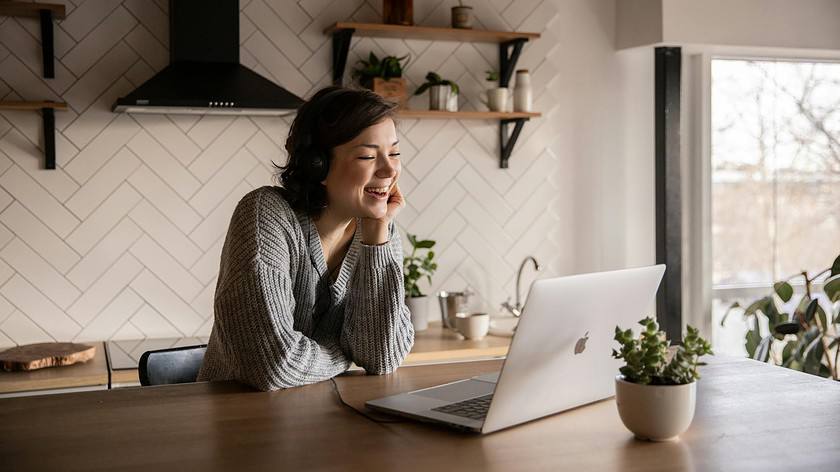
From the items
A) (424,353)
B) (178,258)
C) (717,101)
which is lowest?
(424,353)

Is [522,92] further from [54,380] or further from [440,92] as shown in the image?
[54,380]

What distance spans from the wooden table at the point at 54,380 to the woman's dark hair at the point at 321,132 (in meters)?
1.06

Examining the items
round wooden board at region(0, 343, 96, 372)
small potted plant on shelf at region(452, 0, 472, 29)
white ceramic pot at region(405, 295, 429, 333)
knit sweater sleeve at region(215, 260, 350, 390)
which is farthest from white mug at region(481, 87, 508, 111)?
knit sweater sleeve at region(215, 260, 350, 390)

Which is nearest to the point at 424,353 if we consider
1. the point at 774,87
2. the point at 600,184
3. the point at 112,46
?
the point at 600,184

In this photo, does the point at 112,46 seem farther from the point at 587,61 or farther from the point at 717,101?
the point at 717,101

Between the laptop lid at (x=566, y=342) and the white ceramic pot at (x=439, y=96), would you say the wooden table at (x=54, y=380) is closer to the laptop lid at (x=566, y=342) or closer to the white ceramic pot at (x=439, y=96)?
the white ceramic pot at (x=439, y=96)

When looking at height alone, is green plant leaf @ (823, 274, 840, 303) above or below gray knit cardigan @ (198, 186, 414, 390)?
below

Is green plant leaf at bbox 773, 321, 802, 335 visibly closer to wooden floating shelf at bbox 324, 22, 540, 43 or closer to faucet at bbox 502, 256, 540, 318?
faucet at bbox 502, 256, 540, 318

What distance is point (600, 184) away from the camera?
12.8ft

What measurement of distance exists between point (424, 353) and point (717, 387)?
1.44 metres

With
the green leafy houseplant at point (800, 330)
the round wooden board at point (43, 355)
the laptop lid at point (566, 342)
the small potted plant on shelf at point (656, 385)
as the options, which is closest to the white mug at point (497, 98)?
the green leafy houseplant at point (800, 330)

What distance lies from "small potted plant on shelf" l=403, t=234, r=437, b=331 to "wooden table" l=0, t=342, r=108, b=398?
3.65 feet

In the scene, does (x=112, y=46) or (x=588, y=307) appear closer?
(x=588, y=307)

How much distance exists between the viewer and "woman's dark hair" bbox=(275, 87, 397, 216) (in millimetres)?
2006
